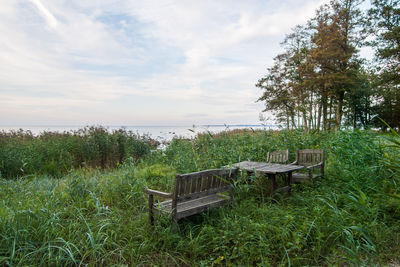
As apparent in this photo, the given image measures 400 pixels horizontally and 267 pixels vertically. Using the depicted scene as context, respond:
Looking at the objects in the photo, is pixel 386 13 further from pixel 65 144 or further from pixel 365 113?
pixel 65 144

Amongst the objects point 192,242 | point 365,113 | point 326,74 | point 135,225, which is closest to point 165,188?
point 135,225

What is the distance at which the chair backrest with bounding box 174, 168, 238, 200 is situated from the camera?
2.86m

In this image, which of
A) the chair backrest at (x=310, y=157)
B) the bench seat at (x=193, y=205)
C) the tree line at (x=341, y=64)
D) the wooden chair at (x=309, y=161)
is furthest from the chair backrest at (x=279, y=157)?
the tree line at (x=341, y=64)

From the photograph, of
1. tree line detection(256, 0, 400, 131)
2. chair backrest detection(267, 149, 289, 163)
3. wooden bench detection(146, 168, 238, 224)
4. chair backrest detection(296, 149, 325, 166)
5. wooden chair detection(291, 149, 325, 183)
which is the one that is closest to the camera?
wooden bench detection(146, 168, 238, 224)

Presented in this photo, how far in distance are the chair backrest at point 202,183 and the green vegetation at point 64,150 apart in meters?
3.48

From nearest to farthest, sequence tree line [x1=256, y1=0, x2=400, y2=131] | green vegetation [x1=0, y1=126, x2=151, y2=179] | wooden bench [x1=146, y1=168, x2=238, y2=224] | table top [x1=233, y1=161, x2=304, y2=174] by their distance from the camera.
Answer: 1. wooden bench [x1=146, y1=168, x2=238, y2=224]
2. table top [x1=233, y1=161, x2=304, y2=174]
3. green vegetation [x1=0, y1=126, x2=151, y2=179]
4. tree line [x1=256, y1=0, x2=400, y2=131]

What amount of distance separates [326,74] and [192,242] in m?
16.4

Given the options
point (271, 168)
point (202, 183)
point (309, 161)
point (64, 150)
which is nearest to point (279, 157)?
point (309, 161)

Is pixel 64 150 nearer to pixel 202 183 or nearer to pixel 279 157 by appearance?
pixel 202 183

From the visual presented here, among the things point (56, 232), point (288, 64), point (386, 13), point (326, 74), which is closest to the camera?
point (56, 232)

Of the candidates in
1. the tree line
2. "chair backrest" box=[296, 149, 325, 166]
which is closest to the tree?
the tree line

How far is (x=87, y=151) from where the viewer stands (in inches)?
298

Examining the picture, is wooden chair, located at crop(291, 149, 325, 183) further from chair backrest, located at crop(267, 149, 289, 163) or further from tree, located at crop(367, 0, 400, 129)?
A: tree, located at crop(367, 0, 400, 129)

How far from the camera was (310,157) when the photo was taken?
5.42 metres
